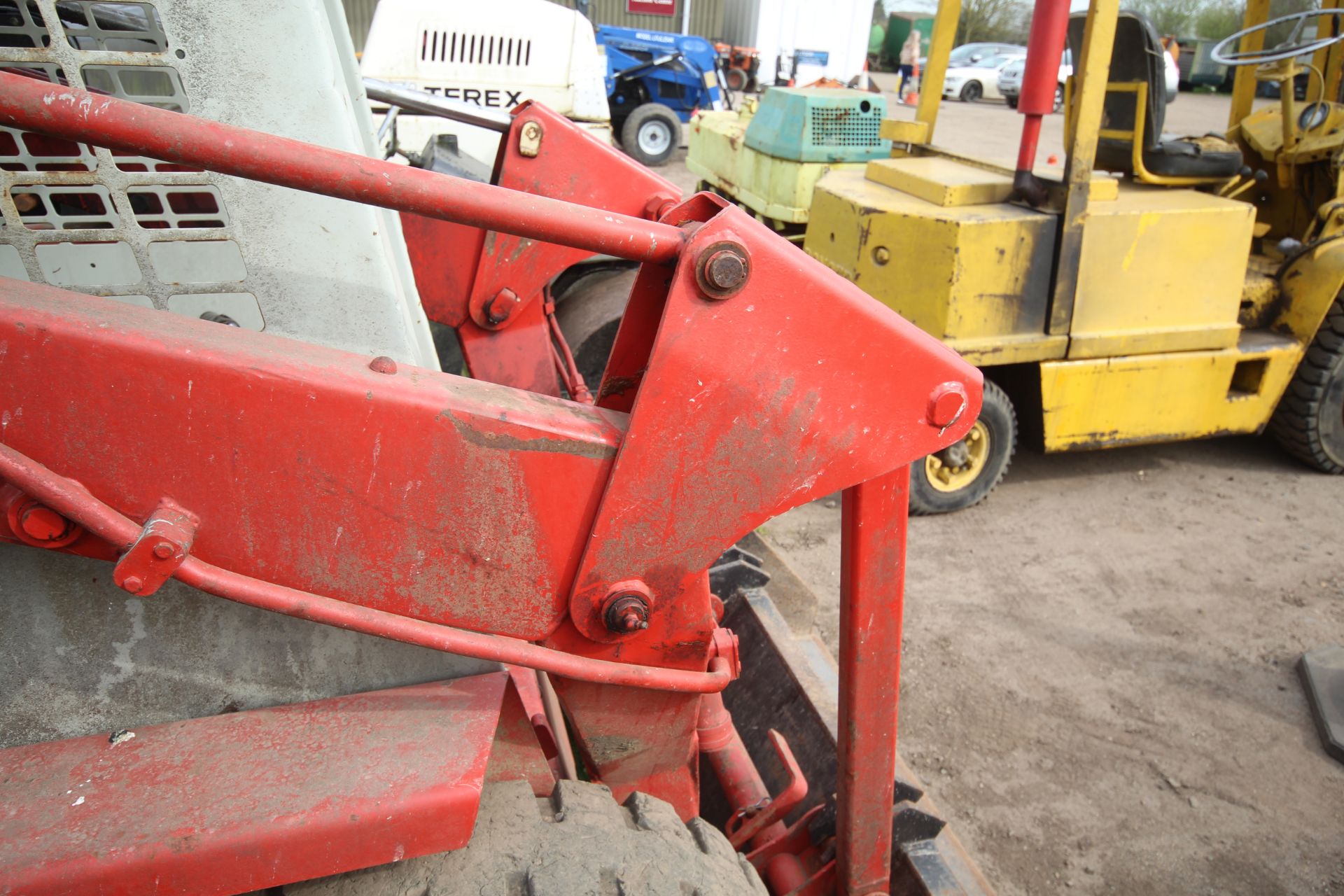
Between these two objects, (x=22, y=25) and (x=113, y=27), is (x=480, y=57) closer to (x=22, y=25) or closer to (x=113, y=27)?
(x=113, y=27)

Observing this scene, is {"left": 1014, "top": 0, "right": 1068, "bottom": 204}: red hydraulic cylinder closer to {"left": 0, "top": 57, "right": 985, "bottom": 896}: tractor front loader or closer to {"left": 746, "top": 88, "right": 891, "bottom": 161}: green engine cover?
{"left": 746, "top": 88, "right": 891, "bottom": 161}: green engine cover

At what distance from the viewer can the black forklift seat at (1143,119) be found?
4391 millimetres

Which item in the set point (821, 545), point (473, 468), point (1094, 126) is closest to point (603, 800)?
point (473, 468)

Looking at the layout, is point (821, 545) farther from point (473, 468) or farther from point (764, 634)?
point (473, 468)

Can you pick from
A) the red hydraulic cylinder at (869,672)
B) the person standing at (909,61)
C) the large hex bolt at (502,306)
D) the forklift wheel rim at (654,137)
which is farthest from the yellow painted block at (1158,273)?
the person standing at (909,61)

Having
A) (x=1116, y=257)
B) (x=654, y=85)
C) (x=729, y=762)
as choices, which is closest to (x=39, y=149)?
(x=729, y=762)

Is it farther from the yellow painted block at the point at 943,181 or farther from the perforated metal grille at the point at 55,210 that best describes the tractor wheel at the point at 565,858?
the yellow painted block at the point at 943,181

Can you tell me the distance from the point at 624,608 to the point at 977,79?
27617 millimetres

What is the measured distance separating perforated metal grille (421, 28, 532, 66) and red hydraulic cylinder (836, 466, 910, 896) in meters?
4.12

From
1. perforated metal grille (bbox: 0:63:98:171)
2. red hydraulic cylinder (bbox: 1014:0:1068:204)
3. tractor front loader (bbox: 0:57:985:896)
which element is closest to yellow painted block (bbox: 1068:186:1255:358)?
red hydraulic cylinder (bbox: 1014:0:1068:204)

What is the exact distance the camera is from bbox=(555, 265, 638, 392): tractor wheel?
13.6ft

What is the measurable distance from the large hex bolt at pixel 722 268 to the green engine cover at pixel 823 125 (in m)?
5.74

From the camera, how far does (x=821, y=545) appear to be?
4.35 meters

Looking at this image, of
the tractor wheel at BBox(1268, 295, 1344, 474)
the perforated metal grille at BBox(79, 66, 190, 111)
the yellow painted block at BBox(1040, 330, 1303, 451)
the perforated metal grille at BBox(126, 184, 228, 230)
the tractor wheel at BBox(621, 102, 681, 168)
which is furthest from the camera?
the tractor wheel at BBox(621, 102, 681, 168)
